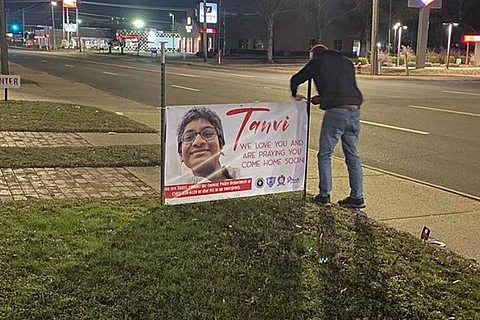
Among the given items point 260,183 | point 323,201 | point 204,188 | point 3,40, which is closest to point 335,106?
point 323,201

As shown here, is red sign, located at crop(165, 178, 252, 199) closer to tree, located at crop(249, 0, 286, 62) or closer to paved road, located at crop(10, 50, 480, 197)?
paved road, located at crop(10, 50, 480, 197)

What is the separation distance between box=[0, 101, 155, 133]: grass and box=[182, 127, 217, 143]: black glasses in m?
5.78

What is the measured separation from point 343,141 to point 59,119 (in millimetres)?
7329

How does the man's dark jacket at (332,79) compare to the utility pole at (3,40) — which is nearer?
the man's dark jacket at (332,79)

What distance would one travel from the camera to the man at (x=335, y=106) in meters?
6.40

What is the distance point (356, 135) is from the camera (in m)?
6.67

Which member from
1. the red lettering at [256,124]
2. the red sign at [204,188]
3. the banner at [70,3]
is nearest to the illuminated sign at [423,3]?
the red lettering at [256,124]

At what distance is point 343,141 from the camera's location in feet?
21.9

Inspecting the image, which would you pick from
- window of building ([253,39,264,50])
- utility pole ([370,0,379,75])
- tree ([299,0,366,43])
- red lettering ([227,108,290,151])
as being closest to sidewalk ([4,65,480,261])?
red lettering ([227,108,290,151])

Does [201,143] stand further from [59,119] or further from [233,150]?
[59,119]

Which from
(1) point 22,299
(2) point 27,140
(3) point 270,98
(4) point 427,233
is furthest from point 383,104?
(1) point 22,299

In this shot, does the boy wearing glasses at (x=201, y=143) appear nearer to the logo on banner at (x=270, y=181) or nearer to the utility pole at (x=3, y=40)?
the logo on banner at (x=270, y=181)

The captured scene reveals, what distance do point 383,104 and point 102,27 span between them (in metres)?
121

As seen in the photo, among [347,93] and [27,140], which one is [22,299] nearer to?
[347,93]
